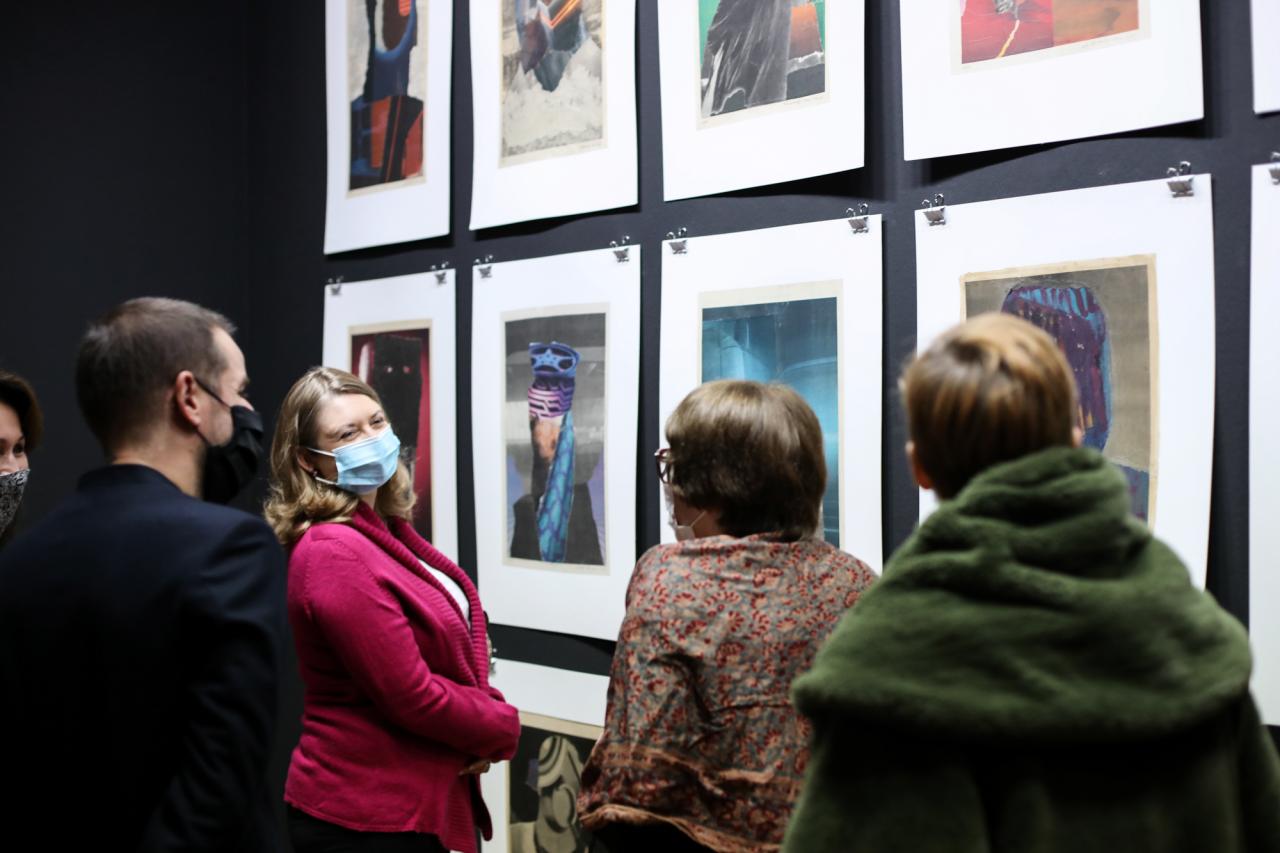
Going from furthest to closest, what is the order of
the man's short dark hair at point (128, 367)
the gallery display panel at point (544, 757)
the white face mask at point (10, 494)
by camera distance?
the gallery display panel at point (544, 757)
the white face mask at point (10, 494)
the man's short dark hair at point (128, 367)

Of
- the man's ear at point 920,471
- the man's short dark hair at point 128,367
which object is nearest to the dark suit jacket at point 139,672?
the man's short dark hair at point 128,367

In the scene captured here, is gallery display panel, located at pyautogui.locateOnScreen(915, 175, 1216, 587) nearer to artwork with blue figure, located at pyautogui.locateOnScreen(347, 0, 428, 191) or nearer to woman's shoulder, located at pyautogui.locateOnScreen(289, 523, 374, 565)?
woman's shoulder, located at pyautogui.locateOnScreen(289, 523, 374, 565)

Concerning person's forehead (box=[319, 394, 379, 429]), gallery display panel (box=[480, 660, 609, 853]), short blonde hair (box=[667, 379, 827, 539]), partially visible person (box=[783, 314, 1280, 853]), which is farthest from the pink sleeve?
partially visible person (box=[783, 314, 1280, 853])

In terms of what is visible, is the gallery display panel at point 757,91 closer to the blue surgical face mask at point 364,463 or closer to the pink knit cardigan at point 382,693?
the blue surgical face mask at point 364,463

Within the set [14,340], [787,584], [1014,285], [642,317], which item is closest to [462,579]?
[642,317]

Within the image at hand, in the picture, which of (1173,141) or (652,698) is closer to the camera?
(652,698)

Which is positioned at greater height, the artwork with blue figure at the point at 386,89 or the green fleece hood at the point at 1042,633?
the artwork with blue figure at the point at 386,89

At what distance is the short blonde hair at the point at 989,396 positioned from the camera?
1288 mm

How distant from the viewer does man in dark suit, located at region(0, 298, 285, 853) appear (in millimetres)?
1657

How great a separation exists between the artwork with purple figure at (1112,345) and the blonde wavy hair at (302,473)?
1444 millimetres

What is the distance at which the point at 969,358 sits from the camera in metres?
1.31

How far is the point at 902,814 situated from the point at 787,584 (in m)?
0.65

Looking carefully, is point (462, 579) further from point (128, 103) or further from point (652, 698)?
point (128, 103)

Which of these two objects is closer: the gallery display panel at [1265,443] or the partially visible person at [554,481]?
the gallery display panel at [1265,443]
